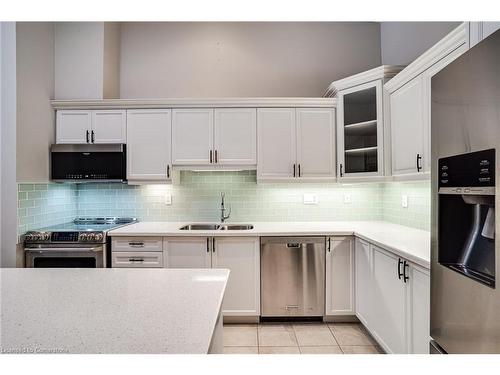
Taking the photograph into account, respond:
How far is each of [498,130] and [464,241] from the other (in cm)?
43

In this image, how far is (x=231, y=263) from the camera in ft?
8.38

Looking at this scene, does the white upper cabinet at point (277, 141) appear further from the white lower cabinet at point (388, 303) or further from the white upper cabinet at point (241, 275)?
the white lower cabinet at point (388, 303)

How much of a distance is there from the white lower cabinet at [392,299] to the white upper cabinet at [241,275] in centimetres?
94

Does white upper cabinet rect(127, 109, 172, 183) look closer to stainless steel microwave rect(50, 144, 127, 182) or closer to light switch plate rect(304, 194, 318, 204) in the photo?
stainless steel microwave rect(50, 144, 127, 182)

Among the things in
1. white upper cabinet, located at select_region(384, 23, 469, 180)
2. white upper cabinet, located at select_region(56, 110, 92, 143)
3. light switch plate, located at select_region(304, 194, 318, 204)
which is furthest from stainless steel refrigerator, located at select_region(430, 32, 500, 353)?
white upper cabinet, located at select_region(56, 110, 92, 143)

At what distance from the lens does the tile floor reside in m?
2.19

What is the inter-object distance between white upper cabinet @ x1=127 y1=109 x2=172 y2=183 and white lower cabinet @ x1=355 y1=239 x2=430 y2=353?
2.08 m

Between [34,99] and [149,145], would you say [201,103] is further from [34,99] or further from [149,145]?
[34,99]

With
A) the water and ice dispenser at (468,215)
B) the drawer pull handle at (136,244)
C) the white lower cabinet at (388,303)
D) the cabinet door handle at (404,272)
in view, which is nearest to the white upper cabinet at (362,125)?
the white lower cabinet at (388,303)

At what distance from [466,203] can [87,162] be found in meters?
3.04

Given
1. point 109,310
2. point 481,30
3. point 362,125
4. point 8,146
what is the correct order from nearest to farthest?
point 109,310 < point 481,30 < point 8,146 < point 362,125

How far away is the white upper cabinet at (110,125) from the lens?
2.82 metres

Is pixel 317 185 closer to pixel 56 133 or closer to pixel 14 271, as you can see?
pixel 14 271

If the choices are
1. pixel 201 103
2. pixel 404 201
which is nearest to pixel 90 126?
pixel 201 103
